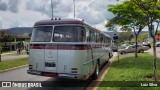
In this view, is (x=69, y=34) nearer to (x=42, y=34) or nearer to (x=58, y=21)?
(x=58, y=21)

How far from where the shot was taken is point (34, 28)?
1235 centimetres

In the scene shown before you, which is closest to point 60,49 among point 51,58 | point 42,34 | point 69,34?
point 51,58

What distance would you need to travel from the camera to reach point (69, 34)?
1155 centimetres

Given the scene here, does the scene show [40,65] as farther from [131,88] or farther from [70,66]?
[131,88]

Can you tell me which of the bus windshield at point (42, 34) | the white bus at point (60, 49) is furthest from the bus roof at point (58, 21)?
the bus windshield at point (42, 34)

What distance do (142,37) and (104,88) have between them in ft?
361

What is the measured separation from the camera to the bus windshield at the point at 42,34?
11.9 meters

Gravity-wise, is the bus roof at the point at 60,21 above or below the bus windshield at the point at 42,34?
above

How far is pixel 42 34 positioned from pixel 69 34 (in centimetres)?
133

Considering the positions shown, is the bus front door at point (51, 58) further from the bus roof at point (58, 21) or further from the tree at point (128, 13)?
the tree at point (128, 13)

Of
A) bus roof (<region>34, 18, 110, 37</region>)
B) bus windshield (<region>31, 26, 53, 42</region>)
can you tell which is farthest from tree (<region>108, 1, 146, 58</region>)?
bus windshield (<region>31, 26, 53, 42</region>)

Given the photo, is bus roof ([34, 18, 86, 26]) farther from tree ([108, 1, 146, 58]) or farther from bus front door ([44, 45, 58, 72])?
tree ([108, 1, 146, 58])

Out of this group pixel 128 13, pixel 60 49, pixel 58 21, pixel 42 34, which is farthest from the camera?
pixel 128 13

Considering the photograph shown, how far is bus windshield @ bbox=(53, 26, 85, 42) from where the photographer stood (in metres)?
11.5
